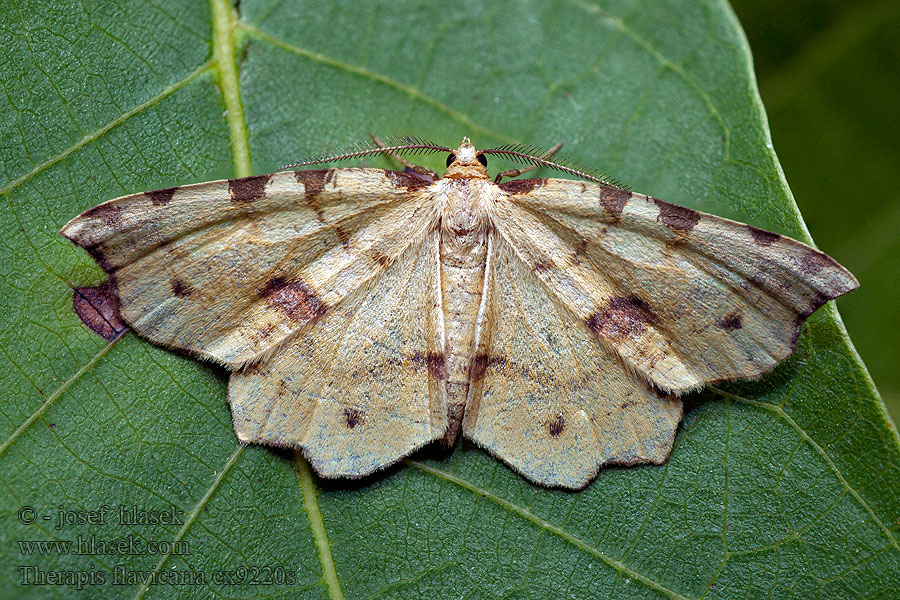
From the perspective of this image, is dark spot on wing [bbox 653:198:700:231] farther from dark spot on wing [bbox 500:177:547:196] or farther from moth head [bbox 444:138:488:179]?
moth head [bbox 444:138:488:179]

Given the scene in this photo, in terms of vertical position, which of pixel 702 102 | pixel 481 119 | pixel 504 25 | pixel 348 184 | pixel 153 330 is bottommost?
pixel 153 330

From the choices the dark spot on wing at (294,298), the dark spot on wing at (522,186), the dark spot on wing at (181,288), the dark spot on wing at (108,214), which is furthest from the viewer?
the dark spot on wing at (522,186)

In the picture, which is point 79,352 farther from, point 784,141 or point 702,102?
point 784,141

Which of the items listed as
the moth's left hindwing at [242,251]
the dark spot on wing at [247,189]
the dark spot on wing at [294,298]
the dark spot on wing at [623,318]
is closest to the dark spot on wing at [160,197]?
the moth's left hindwing at [242,251]

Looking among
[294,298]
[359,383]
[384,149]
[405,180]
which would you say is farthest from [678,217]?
[294,298]

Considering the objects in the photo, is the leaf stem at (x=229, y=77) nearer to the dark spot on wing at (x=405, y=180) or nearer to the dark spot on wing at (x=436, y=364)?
the dark spot on wing at (x=405, y=180)

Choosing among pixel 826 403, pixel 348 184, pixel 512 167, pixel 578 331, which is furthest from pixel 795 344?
pixel 348 184
